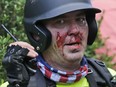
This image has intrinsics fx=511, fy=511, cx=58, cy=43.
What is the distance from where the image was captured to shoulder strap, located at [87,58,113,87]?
3508 millimetres

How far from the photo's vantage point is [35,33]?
344cm

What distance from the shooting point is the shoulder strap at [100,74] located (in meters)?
3.51

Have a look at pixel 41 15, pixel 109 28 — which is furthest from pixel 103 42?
pixel 41 15

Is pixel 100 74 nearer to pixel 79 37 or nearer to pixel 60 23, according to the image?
pixel 79 37

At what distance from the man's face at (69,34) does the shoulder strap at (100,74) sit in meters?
0.25

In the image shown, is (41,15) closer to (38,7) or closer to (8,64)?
(38,7)

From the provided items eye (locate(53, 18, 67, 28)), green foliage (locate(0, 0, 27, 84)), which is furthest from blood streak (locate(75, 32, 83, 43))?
green foliage (locate(0, 0, 27, 84))

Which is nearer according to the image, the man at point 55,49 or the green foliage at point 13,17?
the man at point 55,49

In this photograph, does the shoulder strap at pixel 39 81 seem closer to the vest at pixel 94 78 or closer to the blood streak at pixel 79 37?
the vest at pixel 94 78

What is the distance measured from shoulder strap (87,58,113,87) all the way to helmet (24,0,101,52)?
18cm

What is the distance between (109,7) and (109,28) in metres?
0.48

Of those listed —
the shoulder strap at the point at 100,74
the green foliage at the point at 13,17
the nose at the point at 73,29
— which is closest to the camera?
the nose at the point at 73,29

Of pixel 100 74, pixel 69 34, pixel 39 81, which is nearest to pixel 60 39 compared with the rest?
pixel 69 34

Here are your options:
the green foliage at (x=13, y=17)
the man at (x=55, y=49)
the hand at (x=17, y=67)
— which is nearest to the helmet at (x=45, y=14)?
the man at (x=55, y=49)
